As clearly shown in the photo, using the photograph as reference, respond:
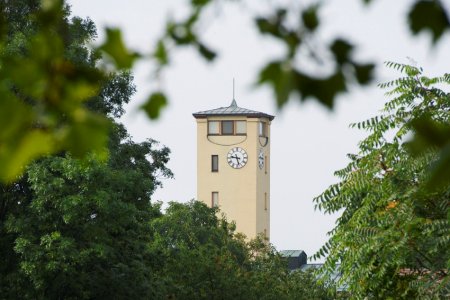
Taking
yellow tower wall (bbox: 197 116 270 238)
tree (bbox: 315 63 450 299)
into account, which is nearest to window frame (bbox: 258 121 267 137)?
yellow tower wall (bbox: 197 116 270 238)

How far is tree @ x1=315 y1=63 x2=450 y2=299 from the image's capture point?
45.7ft

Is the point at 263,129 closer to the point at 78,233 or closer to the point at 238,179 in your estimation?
the point at 238,179

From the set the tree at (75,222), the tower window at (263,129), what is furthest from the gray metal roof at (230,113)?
the tree at (75,222)

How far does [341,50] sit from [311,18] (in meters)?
0.09

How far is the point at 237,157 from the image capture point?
118625mm

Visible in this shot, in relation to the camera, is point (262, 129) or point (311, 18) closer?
point (311, 18)

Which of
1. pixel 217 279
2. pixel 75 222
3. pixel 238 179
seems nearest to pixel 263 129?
pixel 238 179

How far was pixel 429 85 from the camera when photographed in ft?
50.9

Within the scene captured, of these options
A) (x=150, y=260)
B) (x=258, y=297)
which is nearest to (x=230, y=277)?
(x=258, y=297)

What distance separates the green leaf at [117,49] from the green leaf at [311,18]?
319mm

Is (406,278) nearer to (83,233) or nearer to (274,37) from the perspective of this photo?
(274,37)

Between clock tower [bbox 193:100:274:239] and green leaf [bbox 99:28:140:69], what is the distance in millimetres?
112558

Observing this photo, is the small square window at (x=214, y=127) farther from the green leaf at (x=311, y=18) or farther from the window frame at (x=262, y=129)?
the green leaf at (x=311, y=18)

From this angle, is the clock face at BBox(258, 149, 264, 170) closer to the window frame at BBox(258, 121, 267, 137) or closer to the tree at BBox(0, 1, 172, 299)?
the window frame at BBox(258, 121, 267, 137)
